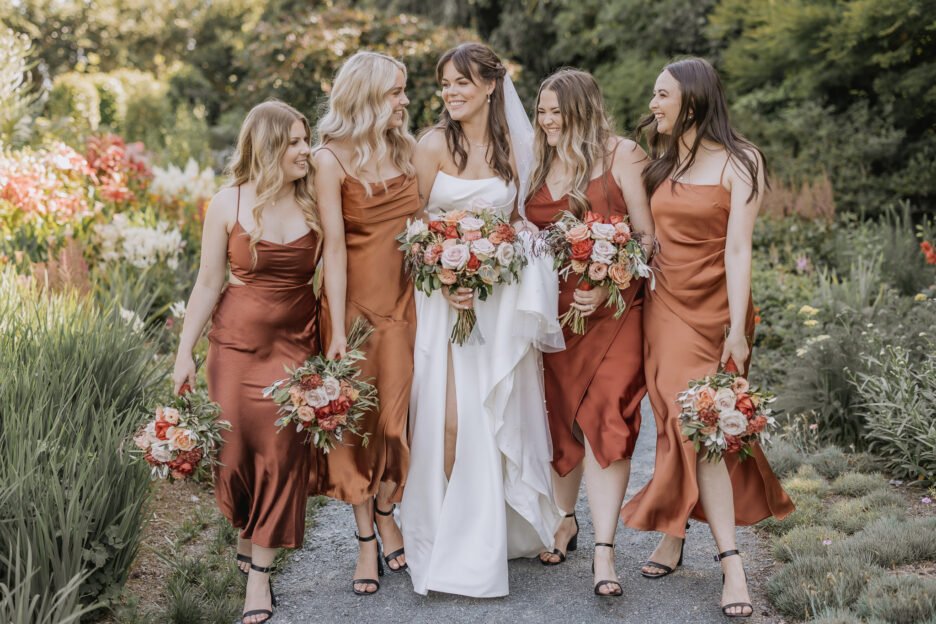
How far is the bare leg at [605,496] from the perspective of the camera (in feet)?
12.9

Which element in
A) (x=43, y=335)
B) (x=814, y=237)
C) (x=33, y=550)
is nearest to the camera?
(x=33, y=550)

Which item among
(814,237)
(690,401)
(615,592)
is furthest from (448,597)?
(814,237)

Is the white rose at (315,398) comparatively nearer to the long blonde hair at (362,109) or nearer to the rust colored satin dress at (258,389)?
the rust colored satin dress at (258,389)

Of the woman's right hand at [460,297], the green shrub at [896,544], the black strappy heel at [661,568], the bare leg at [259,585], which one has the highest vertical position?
the woman's right hand at [460,297]

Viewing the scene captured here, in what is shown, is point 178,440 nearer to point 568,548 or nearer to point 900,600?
point 568,548

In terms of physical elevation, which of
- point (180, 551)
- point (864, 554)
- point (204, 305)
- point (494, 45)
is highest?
point (494, 45)

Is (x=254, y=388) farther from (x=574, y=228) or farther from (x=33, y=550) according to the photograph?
(x=574, y=228)

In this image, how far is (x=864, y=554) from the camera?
12.5 ft

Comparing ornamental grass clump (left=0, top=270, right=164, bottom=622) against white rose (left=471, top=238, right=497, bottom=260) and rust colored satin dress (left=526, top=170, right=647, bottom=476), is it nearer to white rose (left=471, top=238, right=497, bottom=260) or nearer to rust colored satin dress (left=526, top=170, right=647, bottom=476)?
white rose (left=471, top=238, right=497, bottom=260)

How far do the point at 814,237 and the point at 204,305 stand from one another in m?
7.39

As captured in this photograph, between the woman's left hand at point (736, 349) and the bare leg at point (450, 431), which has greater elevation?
the woman's left hand at point (736, 349)

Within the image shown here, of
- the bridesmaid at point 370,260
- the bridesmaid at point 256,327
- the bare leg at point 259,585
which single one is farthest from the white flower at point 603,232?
the bare leg at point 259,585

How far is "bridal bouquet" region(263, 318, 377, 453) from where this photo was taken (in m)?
3.61

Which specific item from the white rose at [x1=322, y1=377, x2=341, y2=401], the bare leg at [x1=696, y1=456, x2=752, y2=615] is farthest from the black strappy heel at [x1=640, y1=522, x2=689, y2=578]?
the white rose at [x1=322, y1=377, x2=341, y2=401]
